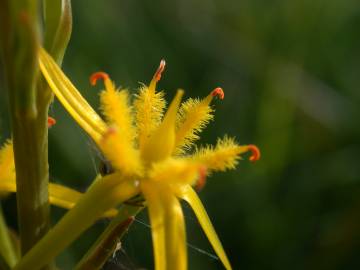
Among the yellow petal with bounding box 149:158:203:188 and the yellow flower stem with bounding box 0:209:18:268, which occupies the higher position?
the yellow petal with bounding box 149:158:203:188

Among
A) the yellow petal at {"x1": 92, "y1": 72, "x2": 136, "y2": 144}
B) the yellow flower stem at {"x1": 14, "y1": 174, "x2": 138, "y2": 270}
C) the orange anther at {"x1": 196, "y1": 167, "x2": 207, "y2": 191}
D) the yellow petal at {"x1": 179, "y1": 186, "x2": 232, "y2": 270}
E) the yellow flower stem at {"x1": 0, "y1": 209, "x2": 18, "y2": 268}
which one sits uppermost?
the yellow petal at {"x1": 92, "y1": 72, "x2": 136, "y2": 144}

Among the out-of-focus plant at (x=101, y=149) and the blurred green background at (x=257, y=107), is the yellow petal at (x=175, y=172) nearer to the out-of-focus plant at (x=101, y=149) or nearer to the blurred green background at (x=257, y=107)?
the out-of-focus plant at (x=101, y=149)

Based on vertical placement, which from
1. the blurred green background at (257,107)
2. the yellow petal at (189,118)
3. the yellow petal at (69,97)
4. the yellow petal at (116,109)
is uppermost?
the blurred green background at (257,107)

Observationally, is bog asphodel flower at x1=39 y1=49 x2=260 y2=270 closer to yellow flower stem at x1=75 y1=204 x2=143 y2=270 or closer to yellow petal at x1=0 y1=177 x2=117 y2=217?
yellow flower stem at x1=75 y1=204 x2=143 y2=270

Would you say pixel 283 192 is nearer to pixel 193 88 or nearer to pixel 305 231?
pixel 305 231

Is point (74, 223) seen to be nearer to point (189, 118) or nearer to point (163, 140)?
point (163, 140)

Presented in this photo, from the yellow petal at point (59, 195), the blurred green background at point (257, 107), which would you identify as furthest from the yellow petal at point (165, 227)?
the blurred green background at point (257, 107)

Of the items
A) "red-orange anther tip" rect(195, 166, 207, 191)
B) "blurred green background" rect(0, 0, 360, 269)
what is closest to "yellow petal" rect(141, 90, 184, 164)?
"red-orange anther tip" rect(195, 166, 207, 191)
